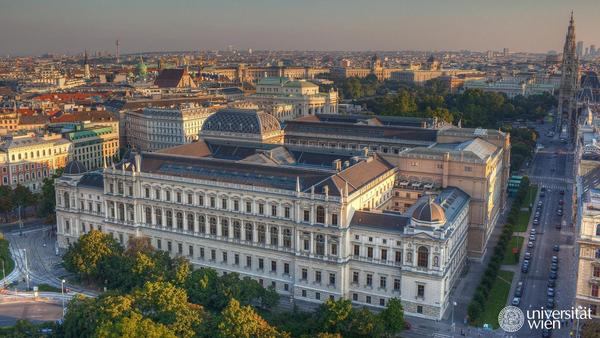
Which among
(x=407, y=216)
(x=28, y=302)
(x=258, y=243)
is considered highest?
(x=407, y=216)

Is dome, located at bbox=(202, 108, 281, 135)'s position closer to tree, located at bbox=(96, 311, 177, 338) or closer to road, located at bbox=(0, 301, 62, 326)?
road, located at bbox=(0, 301, 62, 326)

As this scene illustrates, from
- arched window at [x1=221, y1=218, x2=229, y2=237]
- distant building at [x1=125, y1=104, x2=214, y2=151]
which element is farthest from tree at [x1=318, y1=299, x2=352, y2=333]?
distant building at [x1=125, y1=104, x2=214, y2=151]

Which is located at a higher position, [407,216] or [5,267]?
[407,216]

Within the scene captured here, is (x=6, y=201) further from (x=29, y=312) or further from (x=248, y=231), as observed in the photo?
(x=248, y=231)

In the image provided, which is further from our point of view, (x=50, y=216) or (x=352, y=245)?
(x=50, y=216)

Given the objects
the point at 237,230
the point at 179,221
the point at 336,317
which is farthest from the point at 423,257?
the point at 179,221

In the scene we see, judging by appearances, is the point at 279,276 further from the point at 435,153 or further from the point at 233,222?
the point at 435,153

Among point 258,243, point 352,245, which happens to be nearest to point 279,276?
point 258,243
